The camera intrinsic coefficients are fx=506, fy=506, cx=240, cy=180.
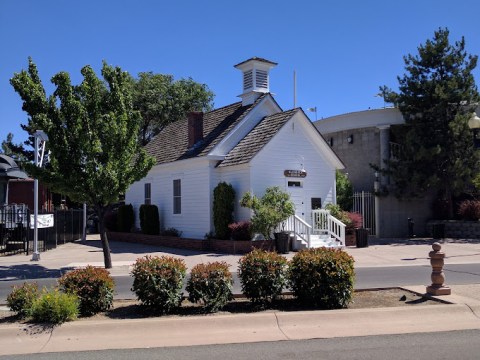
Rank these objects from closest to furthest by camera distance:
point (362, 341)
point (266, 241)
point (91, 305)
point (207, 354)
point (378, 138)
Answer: point (207, 354)
point (362, 341)
point (91, 305)
point (266, 241)
point (378, 138)

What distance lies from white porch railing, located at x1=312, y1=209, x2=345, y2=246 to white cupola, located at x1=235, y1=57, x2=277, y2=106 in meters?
6.34

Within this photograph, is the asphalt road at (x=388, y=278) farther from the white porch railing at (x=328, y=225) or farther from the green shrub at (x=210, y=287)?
the white porch railing at (x=328, y=225)

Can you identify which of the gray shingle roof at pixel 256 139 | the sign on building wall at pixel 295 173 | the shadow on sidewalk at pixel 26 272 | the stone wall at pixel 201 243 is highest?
the gray shingle roof at pixel 256 139

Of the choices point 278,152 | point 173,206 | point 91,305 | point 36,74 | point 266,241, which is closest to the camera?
point 91,305

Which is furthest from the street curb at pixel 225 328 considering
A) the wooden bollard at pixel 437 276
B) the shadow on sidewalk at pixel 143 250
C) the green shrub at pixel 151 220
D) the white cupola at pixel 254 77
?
the green shrub at pixel 151 220

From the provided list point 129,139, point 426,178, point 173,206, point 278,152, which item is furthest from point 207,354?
point 426,178

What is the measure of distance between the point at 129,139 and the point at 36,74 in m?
3.22

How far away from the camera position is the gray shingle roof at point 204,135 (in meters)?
23.3

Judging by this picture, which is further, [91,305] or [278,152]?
[278,152]

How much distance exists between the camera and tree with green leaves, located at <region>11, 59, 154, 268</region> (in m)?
14.4

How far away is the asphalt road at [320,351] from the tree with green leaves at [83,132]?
890 cm

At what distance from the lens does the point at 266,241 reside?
64.5ft

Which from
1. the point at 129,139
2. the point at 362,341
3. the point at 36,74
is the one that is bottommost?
the point at 362,341

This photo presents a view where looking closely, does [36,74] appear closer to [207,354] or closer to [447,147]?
[207,354]
